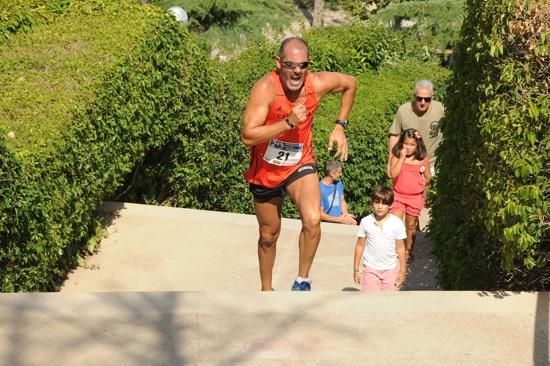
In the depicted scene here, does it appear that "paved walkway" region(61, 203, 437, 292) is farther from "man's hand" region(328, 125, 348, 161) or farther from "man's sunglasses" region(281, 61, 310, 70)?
"man's sunglasses" region(281, 61, 310, 70)

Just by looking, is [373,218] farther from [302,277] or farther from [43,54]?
[43,54]

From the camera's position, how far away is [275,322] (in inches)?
224

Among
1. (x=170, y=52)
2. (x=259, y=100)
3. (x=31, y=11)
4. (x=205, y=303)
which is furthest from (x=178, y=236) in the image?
(x=205, y=303)

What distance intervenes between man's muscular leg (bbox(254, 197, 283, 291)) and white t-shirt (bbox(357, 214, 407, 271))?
0.67m

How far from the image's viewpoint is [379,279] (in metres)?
7.79

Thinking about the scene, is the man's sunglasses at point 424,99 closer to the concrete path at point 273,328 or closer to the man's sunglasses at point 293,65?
the man's sunglasses at point 293,65

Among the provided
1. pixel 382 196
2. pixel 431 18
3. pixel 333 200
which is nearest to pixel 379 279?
pixel 382 196

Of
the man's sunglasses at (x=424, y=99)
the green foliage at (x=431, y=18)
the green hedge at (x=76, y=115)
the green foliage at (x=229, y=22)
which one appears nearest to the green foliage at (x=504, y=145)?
the green hedge at (x=76, y=115)

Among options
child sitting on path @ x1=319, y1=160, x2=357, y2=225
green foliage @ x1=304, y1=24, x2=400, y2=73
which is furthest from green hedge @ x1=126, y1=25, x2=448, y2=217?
child sitting on path @ x1=319, y1=160, x2=357, y2=225

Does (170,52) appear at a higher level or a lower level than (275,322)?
higher

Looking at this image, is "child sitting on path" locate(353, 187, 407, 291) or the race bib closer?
the race bib

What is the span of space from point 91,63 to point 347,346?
14.5ft

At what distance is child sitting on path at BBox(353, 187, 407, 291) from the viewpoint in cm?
766

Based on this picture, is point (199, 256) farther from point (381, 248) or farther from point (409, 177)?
point (381, 248)
